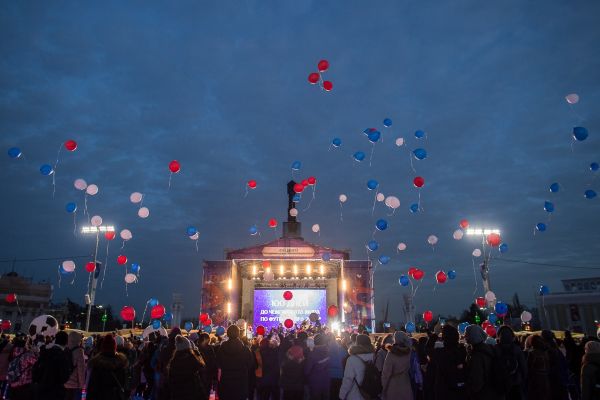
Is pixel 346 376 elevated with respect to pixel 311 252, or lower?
lower

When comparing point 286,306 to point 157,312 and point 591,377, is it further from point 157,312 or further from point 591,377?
point 591,377

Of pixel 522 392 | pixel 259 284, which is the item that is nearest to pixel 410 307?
pixel 259 284

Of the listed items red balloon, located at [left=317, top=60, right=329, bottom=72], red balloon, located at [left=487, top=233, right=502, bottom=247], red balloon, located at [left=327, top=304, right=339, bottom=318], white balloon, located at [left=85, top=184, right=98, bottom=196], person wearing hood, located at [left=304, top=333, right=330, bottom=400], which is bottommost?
person wearing hood, located at [left=304, top=333, right=330, bottom=400]

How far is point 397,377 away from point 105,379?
3302 mm

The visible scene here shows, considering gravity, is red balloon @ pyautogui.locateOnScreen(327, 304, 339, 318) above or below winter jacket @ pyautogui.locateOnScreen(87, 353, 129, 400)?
above

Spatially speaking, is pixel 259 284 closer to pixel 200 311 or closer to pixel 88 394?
pixel 200 311

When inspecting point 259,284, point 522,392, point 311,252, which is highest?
point 311,252

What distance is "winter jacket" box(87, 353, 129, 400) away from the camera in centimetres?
433

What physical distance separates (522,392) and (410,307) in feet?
62.0

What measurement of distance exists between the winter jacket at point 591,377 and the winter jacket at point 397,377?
1.94m

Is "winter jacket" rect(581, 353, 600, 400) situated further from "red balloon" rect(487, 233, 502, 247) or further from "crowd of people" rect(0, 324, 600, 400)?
"red balloon" rect(487, 233, 502, 247)

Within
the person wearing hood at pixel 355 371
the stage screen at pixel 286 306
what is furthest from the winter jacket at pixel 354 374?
the stage screen at pixel 286 306

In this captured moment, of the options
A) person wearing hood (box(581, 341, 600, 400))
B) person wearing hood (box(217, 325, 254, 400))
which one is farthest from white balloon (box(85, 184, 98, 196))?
person wearing hood (box(581, 341, 600, 400))

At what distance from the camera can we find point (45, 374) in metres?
5.04
